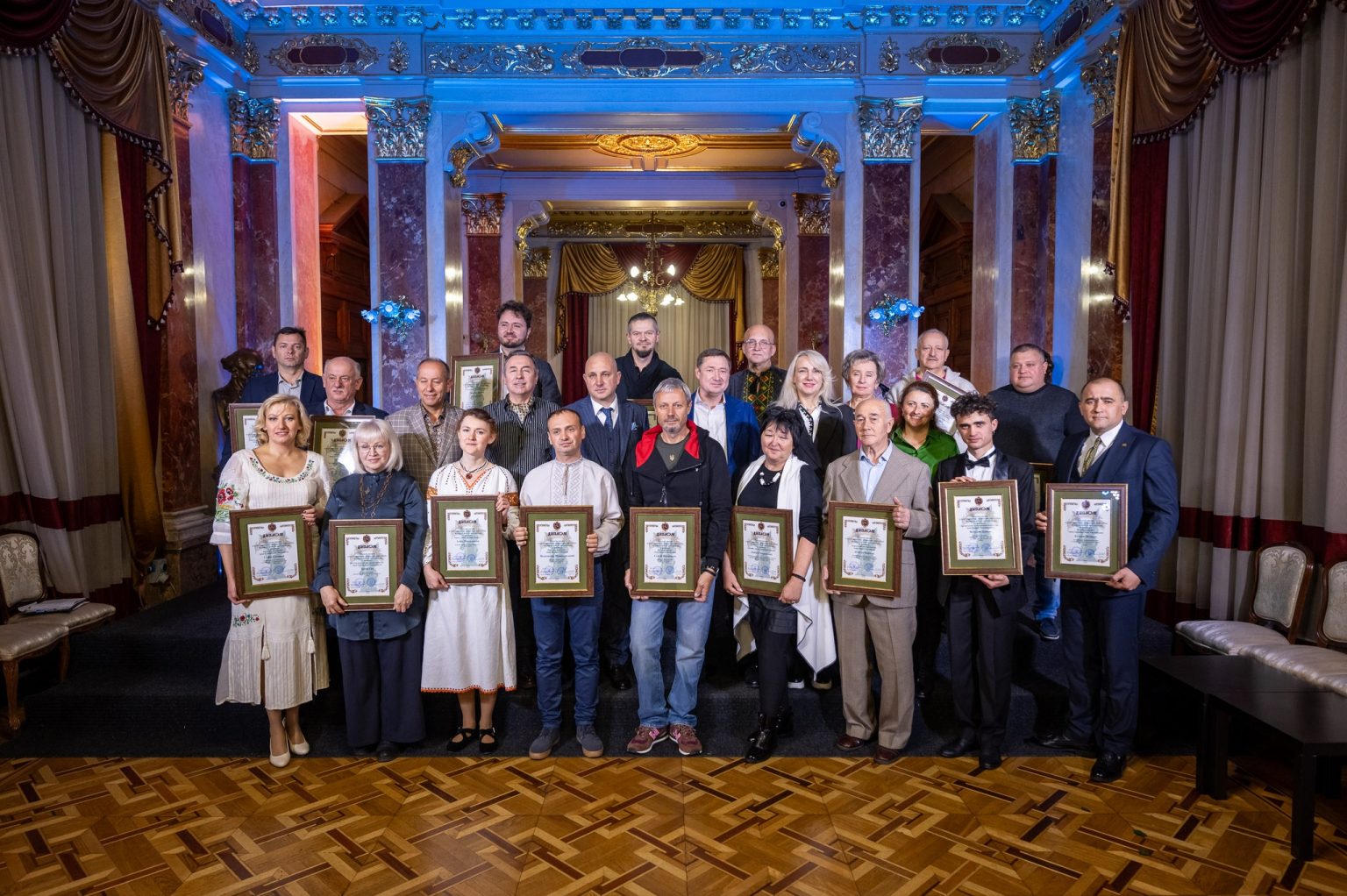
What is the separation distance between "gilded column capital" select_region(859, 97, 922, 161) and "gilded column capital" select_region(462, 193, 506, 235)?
572 centimetres

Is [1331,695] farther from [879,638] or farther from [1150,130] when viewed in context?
[1150,130]

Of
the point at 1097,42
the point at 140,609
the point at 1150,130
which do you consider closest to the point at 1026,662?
the point at 1150,130

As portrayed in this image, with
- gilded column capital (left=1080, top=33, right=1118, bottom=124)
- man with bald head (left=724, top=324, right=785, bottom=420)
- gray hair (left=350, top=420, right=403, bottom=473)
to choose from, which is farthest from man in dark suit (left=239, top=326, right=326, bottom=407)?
gilded column capital (left=1080, top=33, right=1118, bottom=124)

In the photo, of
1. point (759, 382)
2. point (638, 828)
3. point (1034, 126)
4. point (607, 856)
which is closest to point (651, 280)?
point (1034, 126)

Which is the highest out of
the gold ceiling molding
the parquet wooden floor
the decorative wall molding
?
the gold ceiling molding

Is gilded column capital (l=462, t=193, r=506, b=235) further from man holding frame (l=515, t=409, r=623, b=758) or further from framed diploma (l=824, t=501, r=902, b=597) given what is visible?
framed diploma (l=824, t=501, r=902, b=597)

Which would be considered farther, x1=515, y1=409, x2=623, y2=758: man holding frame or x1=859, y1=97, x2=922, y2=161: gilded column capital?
x1=859, y1=97, x2=922, y2=161: gilded column capital

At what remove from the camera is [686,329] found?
48.9 feet

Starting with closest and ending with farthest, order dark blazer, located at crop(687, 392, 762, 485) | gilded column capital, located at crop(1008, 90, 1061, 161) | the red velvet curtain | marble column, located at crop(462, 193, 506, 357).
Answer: dark blazer, located at crop(687, 392, 762, 485) → the red velvet curtain → gilded column capital, located at crop(1008, 90, 1061, 161) → marble column, located at crop(462, 193, 506, 357)

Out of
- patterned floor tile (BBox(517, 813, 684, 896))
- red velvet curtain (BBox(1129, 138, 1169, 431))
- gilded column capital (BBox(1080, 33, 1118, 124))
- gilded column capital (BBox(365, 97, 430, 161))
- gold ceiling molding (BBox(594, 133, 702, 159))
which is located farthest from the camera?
gold ceiling molding (BBox(594, 133, 702, 159))

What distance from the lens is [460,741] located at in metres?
3.74

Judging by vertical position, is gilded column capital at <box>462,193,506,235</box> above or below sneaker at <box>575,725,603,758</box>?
above

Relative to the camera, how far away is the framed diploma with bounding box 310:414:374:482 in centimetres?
412

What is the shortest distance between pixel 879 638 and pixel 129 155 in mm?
5768
